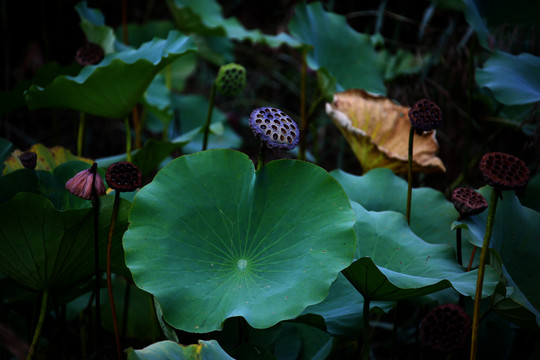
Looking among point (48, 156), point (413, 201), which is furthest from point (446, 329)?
point (48, 156)

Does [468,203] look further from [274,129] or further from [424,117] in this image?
[274,129]

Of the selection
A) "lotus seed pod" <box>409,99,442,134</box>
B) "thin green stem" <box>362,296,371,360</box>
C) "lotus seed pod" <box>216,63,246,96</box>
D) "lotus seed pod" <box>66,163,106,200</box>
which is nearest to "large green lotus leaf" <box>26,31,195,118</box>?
"lotus seed pod" <box>216,63,246,96</box>

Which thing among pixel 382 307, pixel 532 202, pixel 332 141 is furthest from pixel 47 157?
pixel 332 141

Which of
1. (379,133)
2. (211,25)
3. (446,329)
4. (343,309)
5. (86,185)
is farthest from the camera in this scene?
(211,25)

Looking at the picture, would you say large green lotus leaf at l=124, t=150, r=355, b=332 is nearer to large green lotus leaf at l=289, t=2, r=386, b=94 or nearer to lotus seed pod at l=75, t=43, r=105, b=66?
lotus seed pod at l=75, t=43, r=105, b=66

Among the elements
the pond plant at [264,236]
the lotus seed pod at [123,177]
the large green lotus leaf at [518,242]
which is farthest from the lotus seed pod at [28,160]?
the large green lotus leaf at [518,242]

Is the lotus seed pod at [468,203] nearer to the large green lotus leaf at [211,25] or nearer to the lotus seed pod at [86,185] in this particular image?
the lotus seed pod at [86,185]
